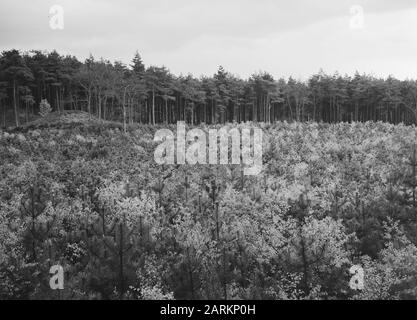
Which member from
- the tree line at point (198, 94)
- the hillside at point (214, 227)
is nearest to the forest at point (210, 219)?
the hillside at point (214, 227)

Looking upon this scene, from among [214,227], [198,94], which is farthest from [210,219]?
[198,94]

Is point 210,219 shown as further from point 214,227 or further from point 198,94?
point 198,94

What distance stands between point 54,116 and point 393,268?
48796 mm

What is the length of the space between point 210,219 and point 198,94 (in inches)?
2162

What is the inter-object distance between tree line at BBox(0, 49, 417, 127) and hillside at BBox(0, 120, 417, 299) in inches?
1618

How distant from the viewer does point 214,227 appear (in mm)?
13133

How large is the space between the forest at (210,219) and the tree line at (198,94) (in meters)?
31.3

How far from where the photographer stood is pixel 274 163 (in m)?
23.6

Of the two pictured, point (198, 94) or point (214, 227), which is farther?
point (198, 94)

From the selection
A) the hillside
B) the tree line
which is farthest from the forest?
the tree line

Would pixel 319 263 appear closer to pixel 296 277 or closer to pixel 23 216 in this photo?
pixel 296 277

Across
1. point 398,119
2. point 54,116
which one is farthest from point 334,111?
point 54,116

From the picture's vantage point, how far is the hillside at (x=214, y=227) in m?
9.48
